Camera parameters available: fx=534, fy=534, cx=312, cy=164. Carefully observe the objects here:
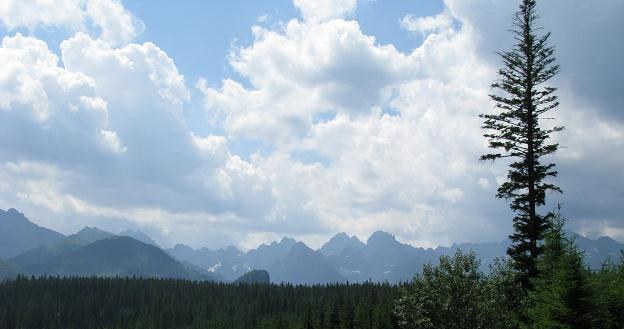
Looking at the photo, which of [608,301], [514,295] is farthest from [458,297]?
[608,301]

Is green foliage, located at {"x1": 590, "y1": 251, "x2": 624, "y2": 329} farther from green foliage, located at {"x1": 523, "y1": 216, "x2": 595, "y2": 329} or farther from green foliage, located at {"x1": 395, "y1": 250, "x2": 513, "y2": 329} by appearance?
green foliage, located at {"x1": 395, "y1": 250, "x2": 513, "y2": 329}

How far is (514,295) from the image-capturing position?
132 ft

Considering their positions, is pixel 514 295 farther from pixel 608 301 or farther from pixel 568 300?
pixel 568 300

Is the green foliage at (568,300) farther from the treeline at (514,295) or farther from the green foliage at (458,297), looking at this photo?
the green foliage at (458,297)

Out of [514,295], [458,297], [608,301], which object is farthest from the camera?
[514,295]

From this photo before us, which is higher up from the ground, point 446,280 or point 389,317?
point 446,280

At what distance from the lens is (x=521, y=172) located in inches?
1547

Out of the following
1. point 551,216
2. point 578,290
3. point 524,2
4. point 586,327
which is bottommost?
point 586,327

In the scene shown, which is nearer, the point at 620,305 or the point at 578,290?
the point at 578,290

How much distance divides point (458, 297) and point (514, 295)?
4541 millimetres

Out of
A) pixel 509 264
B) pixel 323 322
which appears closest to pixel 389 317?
pixel 323 322

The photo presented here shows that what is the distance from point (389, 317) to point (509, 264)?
228 ft

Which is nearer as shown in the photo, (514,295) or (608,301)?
(608,301)

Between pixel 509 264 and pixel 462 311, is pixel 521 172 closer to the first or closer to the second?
pixel 509 264
